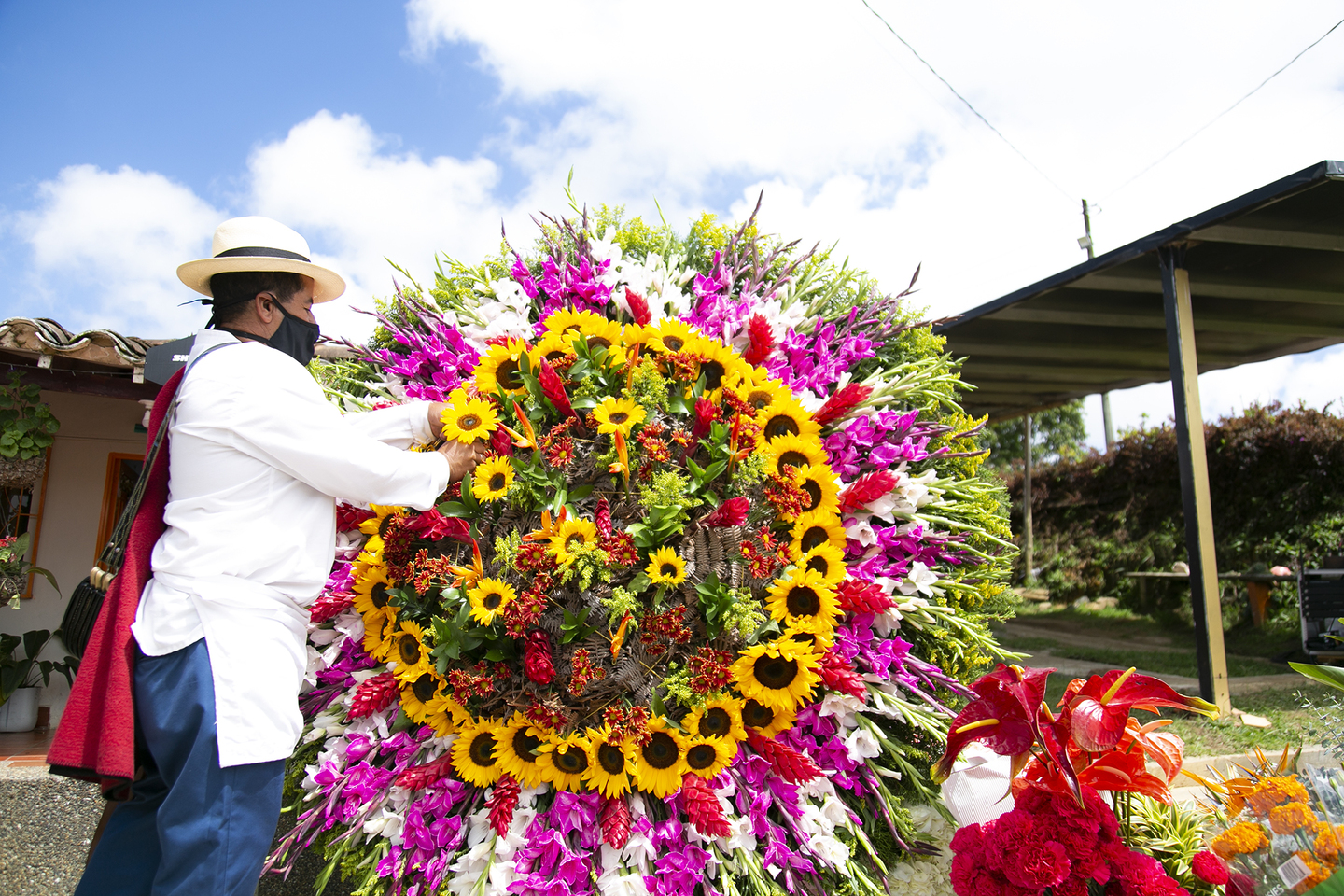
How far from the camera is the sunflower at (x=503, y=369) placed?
91.1 inches

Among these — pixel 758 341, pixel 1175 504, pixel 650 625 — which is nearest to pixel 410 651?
pixel 650 625

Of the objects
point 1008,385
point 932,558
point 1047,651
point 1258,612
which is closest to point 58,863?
point 932,558

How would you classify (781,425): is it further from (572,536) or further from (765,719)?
(765,719)

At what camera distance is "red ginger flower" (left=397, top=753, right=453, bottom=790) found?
2084 mm

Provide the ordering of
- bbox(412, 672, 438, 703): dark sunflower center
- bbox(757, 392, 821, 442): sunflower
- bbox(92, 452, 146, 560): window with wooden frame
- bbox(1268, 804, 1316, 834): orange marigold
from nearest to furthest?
bbox(1268, 804, 1316, 834): orange marigold < bbox(412, 672, 438, 703): dark sunflower center < bbox(757, 392, 821, 442): sunflower < bbox(92, 452, 146, 560): window with wooden frame

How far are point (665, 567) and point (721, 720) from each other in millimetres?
418

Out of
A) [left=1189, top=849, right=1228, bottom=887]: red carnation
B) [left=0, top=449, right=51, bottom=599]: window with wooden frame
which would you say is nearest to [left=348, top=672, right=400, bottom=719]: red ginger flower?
[left=1189, top=849, right=1228, bottom=887]: red carnation

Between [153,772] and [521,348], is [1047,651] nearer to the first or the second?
[521,348]

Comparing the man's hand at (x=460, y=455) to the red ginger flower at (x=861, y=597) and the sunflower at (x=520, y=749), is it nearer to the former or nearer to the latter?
the sunflower at (x=520, y=749)

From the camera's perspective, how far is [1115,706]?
1.67 m

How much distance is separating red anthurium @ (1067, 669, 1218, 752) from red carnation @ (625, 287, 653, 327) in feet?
5.04

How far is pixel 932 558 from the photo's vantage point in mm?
2430

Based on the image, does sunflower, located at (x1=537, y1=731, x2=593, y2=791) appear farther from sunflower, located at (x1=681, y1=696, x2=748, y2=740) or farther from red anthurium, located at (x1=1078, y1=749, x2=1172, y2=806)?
red anthurium, located at (x1=1078, y1=749, x2=1172, y2=806)

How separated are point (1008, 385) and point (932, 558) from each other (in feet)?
20.5
